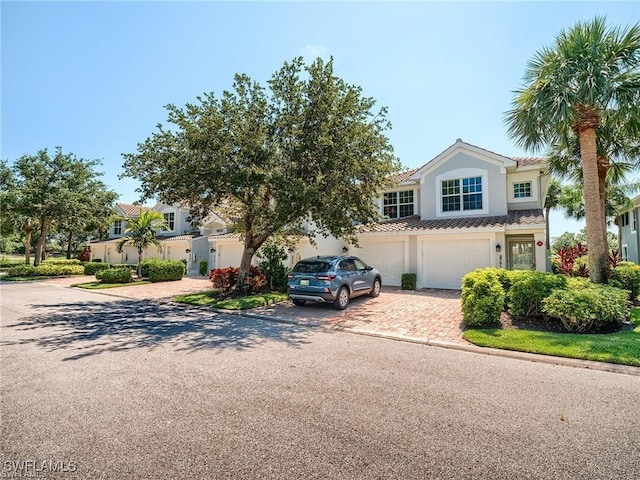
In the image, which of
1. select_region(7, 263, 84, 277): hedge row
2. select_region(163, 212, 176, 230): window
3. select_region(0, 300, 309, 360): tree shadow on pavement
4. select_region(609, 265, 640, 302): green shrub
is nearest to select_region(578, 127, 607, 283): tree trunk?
select_region(609, 265, 640, 302): green shrub

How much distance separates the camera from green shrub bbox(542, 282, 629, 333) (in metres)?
7.40

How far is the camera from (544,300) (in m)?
7.98

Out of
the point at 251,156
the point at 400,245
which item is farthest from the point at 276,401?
the point at 400,245

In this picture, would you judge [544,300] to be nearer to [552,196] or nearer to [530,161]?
[530,161]

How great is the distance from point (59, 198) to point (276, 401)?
32.3 meters

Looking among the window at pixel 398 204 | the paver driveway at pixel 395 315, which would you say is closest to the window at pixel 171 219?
the window at pixel 398 204

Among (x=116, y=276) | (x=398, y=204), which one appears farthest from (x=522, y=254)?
(x=116, y=276)

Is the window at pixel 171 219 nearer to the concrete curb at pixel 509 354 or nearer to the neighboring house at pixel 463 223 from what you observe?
the neighboring house at pixel 463 223

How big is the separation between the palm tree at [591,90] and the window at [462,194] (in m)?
6.99

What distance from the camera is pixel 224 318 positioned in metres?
10.3

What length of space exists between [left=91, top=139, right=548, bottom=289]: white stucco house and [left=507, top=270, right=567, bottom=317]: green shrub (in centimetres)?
660

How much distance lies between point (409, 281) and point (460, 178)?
20.9ft

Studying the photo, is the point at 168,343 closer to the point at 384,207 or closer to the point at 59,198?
the point at 384,207

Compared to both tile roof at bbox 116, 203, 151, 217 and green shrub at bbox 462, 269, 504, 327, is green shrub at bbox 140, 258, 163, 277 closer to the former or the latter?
tile roof at bbox 116, 203, 151, 217
